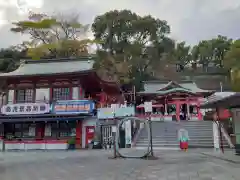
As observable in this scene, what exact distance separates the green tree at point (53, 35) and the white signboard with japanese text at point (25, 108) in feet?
59.8

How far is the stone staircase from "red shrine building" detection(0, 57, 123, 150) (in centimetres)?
541

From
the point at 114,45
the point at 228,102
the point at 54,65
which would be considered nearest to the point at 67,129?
the point at 54,65

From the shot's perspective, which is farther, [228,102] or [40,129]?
[40,129]

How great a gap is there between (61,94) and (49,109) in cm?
236

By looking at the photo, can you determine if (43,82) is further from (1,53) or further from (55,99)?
(1,53)

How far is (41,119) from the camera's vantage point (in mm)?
24156

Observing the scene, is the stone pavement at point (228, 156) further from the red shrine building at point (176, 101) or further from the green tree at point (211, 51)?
the green tree at point (211, 51)

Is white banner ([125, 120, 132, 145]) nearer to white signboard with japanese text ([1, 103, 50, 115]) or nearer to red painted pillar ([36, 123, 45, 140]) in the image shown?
white signboard with japanese text ([1, 103, 50, 115])

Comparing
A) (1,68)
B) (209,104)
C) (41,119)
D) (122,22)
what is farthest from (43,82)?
(122,22)

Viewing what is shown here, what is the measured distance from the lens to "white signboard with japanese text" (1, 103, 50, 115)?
80.0 feet

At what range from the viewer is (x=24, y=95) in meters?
26.9

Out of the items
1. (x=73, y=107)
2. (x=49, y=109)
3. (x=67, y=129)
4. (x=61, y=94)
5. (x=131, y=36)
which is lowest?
(x=67, y=129)

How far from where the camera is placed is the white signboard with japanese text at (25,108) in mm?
24375

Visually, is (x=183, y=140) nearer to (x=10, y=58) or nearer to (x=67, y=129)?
(x=67, y=129)
